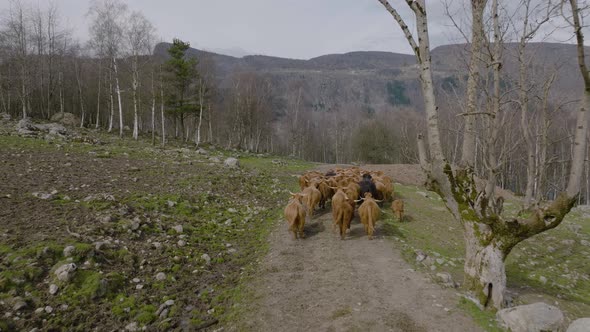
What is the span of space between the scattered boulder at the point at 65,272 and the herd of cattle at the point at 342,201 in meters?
5.09

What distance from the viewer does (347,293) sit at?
6.12 meters

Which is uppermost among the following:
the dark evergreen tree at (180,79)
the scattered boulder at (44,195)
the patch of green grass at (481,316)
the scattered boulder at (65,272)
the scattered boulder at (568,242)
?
the dark evergreen tree at (180,79)

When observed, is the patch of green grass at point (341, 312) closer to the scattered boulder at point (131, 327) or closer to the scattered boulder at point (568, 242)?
the scattered boulder at point (131, 327)

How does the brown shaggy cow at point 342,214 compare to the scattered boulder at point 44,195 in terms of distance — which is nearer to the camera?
the scattered boulder at point 44,195

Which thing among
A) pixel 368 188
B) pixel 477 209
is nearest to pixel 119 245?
pixel 477 209

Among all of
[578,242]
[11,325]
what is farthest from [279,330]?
[578,242]

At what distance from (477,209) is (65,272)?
289 inches

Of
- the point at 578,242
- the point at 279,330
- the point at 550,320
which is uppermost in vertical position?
the point at 550,320

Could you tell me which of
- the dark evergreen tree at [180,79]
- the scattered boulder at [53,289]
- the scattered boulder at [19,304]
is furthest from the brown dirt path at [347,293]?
the dark evergreen tree at [180,79]

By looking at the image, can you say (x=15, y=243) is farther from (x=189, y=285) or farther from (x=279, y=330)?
(x=279, y=330)

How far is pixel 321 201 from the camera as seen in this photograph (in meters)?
12.7

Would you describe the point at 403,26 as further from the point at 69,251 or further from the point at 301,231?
the point at 69,251

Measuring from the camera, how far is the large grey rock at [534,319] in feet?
15.4

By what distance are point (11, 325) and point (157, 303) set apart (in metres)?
1.98
